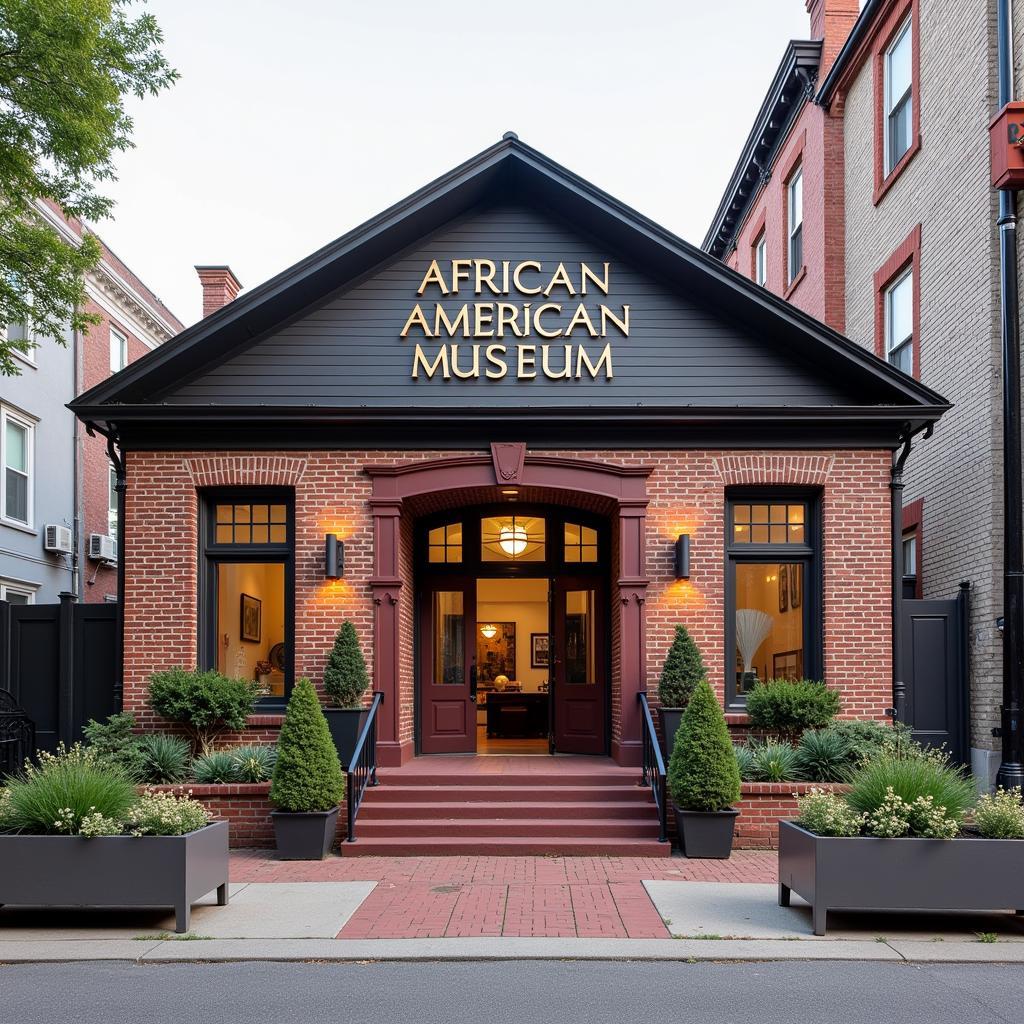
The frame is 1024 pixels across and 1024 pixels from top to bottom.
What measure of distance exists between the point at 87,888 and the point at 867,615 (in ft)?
28.9

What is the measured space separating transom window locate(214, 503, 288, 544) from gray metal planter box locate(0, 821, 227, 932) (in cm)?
599

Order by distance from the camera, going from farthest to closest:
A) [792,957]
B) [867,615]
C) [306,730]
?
[867,615], [306,730], [792,957]

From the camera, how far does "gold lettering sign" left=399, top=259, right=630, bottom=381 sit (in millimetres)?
13828

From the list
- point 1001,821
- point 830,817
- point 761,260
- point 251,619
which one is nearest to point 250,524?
point 251,619

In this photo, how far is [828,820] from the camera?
27.4 ft

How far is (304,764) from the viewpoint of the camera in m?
11.1

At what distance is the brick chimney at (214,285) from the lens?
17014mm

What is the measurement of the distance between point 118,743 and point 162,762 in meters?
0.71

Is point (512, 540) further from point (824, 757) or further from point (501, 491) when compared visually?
point (824, 757)

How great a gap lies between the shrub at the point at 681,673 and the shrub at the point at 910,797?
3922 mm

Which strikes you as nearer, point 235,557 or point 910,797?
point 910,797

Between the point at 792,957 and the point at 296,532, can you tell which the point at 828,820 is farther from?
the point at 296,532

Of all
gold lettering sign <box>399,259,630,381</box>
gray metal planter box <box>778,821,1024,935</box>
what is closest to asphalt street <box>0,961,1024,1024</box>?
gray metal planter box <box>778,821,1024,935</box>

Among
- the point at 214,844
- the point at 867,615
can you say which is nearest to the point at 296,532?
the point at 214,844
